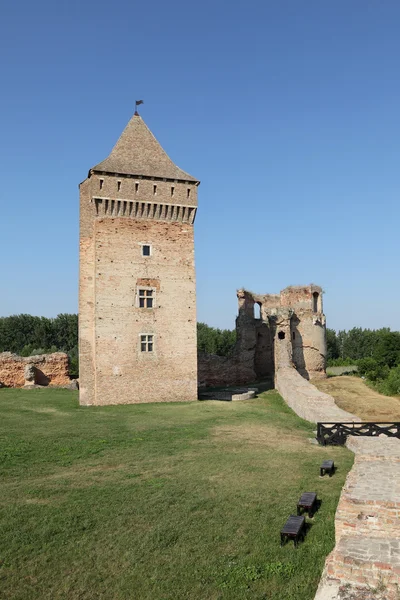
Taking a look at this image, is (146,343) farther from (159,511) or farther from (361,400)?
(159,511)

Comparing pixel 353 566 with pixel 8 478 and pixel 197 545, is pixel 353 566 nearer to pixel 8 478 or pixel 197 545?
pixel 197 545

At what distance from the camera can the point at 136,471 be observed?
39.1 feet

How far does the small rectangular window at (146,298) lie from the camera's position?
24.9m

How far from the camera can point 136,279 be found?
24.8 m

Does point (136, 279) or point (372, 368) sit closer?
point (136, 279)

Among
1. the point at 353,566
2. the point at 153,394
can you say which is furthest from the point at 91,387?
the point at 353,566

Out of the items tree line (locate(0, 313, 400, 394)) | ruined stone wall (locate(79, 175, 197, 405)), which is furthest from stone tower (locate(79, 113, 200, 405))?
tree line (locate(0, 313, 400, 394))

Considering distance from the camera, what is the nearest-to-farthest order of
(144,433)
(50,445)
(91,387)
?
1. (50,445)
2. (144,433)
3. (91,387)

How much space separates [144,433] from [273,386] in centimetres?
1676

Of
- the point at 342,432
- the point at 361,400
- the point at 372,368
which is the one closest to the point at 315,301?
the point at 372,368

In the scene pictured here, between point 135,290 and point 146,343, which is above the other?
point 135,290

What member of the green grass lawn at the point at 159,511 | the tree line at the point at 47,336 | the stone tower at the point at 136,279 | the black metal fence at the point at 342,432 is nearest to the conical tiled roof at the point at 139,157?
the stone tower at the point at 136,279

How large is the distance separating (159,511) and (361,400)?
1894 cm

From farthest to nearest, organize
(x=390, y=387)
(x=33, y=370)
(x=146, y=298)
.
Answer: (x=33, y=370) → (x=390, y=387) → (x=146, y=298)
